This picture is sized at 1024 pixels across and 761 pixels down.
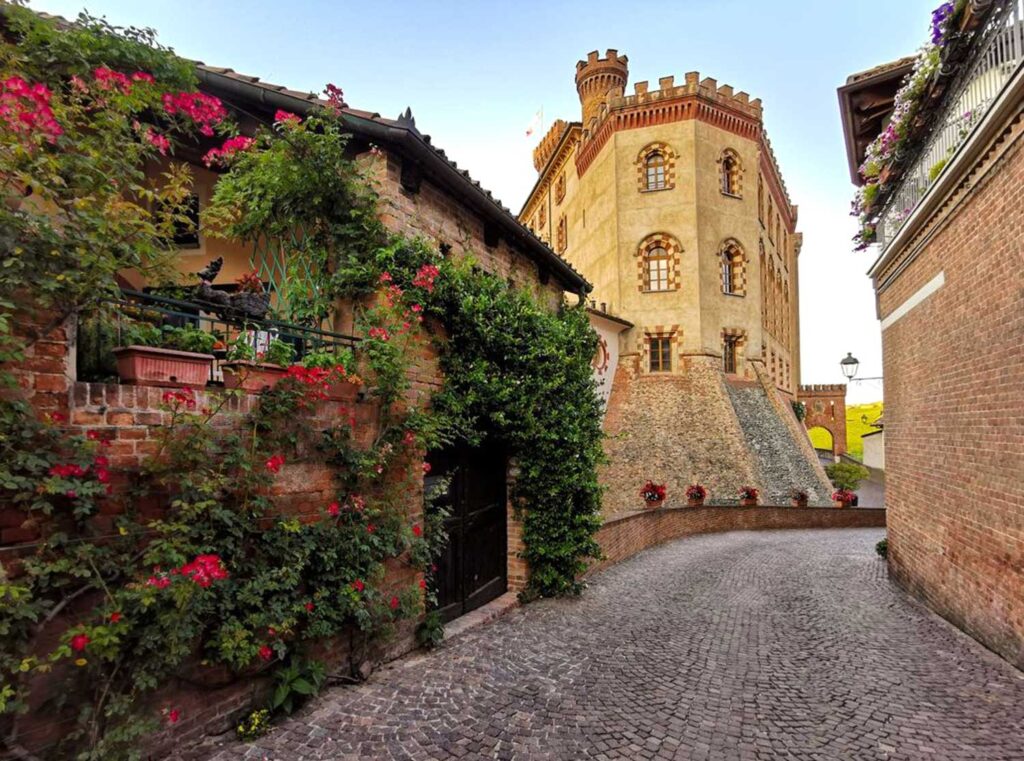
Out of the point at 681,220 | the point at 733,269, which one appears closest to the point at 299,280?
the point at 681,220

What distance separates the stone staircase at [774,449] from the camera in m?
17.8

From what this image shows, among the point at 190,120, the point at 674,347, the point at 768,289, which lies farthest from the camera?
the point at 768,289

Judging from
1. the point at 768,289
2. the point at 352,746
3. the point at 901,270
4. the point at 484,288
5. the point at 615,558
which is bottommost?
the point at 615,558

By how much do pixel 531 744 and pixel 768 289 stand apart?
958 inches

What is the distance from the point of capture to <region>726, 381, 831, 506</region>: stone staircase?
58.4 feet

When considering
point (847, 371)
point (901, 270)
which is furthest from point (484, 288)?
point (847, 371)

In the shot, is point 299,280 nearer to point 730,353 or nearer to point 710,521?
point 710,521

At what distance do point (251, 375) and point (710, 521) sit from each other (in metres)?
14.6

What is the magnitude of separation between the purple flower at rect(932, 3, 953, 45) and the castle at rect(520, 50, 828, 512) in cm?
1347

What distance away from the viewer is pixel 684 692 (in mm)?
4617

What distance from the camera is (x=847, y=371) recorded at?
15055mm

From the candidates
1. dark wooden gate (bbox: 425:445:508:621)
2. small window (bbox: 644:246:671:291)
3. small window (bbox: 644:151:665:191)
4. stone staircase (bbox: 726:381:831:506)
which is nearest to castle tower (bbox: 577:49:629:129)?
small window (bbox: 644:151:665:191)

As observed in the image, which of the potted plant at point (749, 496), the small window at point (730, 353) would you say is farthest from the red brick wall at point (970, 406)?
the small window at point (730, 353)

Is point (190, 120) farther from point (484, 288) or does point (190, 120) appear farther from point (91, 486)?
point (484, 288)
